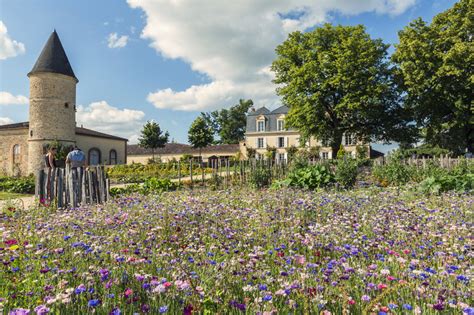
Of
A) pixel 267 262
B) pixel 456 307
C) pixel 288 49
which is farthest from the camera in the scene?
pixel 288 49

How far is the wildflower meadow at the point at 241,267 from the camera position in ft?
6.65

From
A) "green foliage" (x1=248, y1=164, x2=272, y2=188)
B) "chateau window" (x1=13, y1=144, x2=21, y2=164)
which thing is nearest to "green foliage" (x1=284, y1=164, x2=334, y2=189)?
"green foliage" (x1=248, y1=164, x2=272, y2=188)

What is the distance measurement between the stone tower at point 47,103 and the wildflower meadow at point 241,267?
30594mm

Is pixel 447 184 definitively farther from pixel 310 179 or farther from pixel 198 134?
pixel 198 134

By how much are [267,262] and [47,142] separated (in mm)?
33467

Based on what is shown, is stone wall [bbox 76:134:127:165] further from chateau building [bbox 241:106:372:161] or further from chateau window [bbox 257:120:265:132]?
chateau window [bbox 257:120:265:132]

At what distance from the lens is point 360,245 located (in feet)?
11.4

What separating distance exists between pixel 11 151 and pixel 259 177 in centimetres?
3394

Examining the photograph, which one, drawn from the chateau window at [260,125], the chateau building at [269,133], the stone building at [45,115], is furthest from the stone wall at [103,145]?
the chateau window at [260,125]

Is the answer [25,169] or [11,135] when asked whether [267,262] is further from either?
[11,135]

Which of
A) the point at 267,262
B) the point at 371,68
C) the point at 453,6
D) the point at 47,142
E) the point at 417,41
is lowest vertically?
the point at 267,262

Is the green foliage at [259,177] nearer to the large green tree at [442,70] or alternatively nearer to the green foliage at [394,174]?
the green foliage at [394,174]

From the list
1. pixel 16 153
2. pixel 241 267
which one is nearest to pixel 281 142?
pixel 16 153

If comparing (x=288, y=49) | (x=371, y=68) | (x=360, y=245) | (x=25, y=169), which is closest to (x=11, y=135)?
(x=25, y=169)
